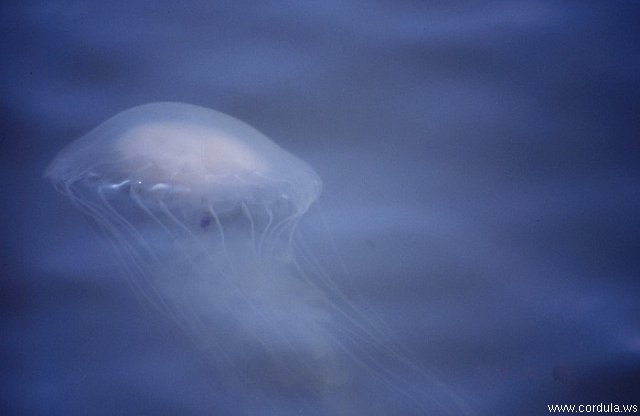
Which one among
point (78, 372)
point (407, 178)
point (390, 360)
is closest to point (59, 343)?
point (78, 372)

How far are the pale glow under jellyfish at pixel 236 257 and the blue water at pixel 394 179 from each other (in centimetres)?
7

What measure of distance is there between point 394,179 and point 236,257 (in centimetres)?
91

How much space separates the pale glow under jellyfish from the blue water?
0.24 ft

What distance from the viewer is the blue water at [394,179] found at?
2.77 metres

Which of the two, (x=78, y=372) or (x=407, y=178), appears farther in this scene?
(x=407, y=178)

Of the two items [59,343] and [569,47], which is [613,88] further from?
[59,343]

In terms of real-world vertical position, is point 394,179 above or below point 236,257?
above

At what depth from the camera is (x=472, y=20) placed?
129 inches

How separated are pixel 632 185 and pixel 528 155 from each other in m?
0.54

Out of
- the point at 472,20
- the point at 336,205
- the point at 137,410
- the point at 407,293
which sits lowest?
the point at 137,410

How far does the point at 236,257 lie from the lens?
303 cm

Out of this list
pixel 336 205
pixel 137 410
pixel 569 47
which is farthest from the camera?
pixel 569 47

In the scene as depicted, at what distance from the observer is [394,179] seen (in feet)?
9.98

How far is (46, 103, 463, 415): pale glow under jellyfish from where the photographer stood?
279 centimetres
